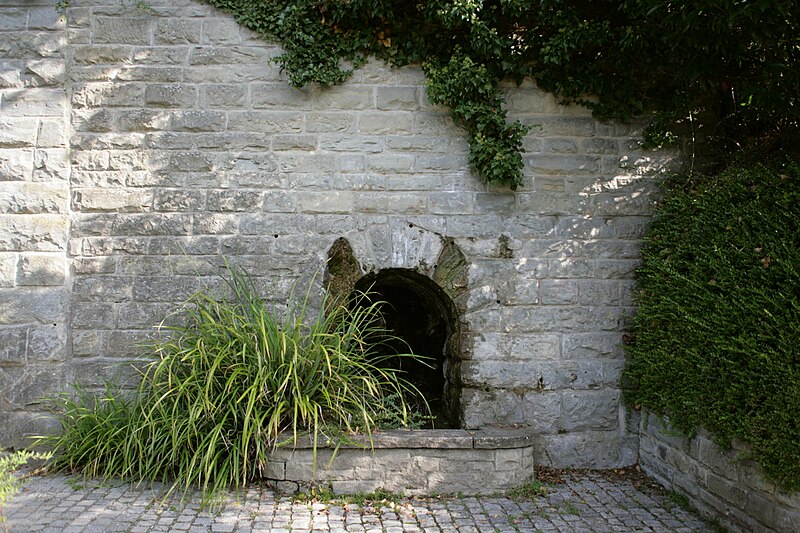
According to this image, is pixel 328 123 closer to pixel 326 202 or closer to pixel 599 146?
pixel 326 202

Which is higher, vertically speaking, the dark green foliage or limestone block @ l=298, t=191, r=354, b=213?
limestone block @ l=298, t=191, r=354, b=213

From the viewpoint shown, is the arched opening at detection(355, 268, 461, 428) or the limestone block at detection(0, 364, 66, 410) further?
the arched opening at detection(355, 268, 461, 428)

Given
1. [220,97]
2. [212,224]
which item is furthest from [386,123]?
[212,224]

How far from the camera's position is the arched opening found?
5398mm

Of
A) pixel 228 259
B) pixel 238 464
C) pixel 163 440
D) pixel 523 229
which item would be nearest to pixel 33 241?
pixel 228 259

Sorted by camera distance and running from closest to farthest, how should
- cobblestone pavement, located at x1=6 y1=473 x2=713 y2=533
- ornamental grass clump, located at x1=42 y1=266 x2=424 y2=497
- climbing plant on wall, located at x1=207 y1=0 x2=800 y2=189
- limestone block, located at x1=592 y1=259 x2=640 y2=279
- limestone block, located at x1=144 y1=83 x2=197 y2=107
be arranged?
cobblestone pavement, located at x1=6 y1=473 x2=713 y2=533, ornamental grass clump, located at x1=42 y1=266 x2=424 y2=497, climbing plant on wall, located at x1=207 y1=0 x2=800 y2=189, limestone block, located at x1=144 y1=83 x2=197 y2=107, limestone block, located at x1=592 y1=259 x2=640 y2=279

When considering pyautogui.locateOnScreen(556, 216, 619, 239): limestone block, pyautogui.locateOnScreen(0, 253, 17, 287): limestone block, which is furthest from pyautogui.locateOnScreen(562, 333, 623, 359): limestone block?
pyautogui.locateOnScreen(0, 253, 17, 287): limestone block

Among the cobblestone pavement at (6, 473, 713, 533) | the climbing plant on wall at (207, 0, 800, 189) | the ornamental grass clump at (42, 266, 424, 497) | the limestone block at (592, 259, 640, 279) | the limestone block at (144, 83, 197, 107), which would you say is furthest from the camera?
the limestone block at (592, 259, 640, 279)

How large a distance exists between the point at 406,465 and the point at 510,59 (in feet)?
10.4

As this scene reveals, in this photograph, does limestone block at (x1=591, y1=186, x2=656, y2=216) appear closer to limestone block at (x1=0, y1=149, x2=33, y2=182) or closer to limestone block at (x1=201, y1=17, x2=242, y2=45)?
limestone block at (x1=201, y1=17, x2=242, y2=45)

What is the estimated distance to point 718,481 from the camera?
4.00 meters

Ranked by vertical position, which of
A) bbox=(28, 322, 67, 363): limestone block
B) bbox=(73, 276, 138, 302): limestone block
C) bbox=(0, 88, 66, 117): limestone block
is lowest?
bbox=(28, 322, 67, 363): limestone block

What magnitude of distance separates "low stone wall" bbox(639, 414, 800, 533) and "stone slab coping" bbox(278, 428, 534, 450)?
106 centimetres

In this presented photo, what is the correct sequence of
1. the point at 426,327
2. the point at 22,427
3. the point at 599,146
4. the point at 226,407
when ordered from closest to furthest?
the point at 226,407
the point at 22,427
the point at 599,146
the point at 426,327
